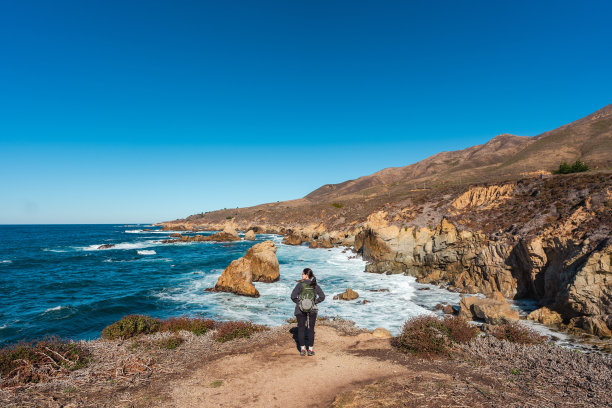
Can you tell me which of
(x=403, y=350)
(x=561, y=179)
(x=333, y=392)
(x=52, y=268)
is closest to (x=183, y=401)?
(x=333, y=392)

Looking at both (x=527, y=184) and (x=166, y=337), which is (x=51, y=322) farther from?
(x=527, y=184)

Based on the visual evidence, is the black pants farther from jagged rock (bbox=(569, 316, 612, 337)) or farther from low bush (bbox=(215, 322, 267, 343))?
jagged rock (bbox=(569, 316, 612, 337))

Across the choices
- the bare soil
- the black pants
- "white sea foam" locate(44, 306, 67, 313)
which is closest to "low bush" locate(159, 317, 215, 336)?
the bare soil

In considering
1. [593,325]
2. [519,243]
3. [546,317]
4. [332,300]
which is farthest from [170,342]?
[519,243]

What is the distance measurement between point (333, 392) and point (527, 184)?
35.4 metres

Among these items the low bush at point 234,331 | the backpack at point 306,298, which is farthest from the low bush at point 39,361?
the backpack at point 306,298

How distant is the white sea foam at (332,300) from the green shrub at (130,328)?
699 centimetres

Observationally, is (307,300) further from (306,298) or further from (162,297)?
(162,297)

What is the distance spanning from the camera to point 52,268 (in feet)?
126

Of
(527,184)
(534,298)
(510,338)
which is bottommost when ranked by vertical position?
(534,298)

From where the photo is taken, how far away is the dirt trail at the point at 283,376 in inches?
269

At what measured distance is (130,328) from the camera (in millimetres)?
11320

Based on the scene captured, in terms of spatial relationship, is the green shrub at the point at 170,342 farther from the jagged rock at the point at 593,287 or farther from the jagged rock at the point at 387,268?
the jagged rock at the point at 387,268

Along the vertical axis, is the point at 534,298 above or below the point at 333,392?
below
